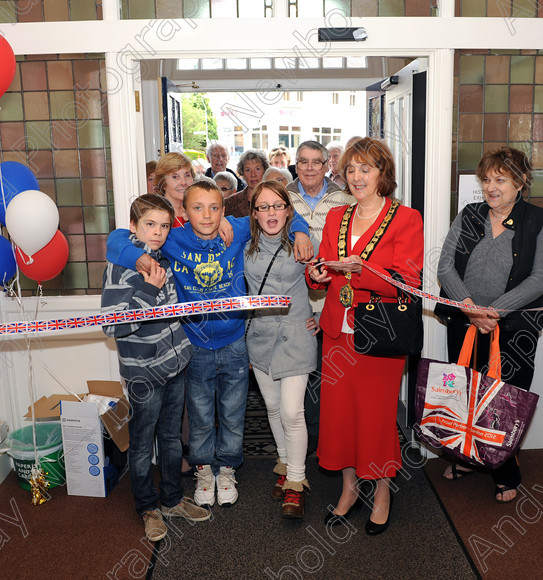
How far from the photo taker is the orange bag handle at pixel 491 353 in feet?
8.90

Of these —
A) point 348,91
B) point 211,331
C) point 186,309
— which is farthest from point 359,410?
point 348,91

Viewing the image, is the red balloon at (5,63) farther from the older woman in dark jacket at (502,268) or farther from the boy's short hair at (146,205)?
the older woman in dark jacket at (502,268)

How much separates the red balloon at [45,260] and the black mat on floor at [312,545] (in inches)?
57.2

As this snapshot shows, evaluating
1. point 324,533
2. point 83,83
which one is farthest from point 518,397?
point 83,83

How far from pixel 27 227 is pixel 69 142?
0.84 m

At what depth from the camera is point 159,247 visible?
2525 millimetres

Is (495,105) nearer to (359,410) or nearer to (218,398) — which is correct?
(359,410)

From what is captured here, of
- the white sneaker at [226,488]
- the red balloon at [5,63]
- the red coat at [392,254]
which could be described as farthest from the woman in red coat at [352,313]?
the red balloon at [5,63]

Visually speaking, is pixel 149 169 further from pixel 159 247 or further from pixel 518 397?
pixel 518 397

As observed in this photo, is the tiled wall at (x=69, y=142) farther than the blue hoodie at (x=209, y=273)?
Yes

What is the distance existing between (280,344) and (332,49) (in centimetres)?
167

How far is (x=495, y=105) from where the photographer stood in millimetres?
3271

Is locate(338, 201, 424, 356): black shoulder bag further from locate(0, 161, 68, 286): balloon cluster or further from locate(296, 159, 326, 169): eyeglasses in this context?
locate(0, 161, 68, 286): balloon cluster

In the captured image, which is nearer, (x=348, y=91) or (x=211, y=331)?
(x=211, y=331)
